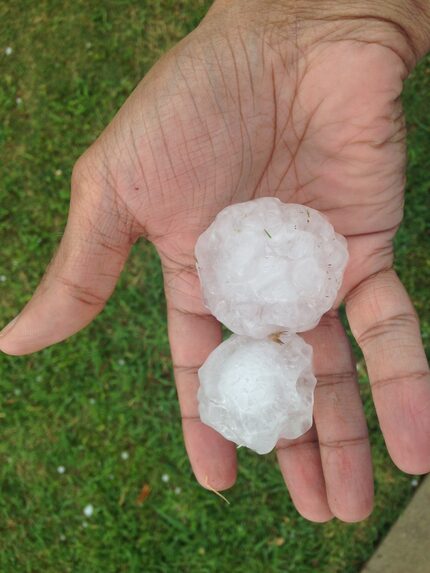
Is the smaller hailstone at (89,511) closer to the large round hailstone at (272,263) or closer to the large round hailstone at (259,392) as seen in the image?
the large round hailstone at (259,392)

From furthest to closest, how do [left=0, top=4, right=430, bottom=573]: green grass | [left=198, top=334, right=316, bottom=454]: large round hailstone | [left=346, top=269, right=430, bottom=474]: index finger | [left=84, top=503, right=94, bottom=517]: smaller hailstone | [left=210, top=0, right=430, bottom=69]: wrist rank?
[left=84, top=503, right=94, bottom=517]: smaller hailstone
[left=0, top=4, right=430, bottom=573]: green grass
[left=210, top=0, right=430, bottom=69]: wrist
[left=198, top=334, right=316, bottom=454]: large round hailstone
[left=346, top=269, right=430, bottom=474]: index finger

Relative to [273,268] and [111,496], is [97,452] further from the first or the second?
[273,268]

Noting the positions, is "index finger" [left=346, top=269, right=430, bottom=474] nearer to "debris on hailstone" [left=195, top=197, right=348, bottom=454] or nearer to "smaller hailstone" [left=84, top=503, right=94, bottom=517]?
"debris on hailstone" [left=195, top=197, right=348, bottom=454]

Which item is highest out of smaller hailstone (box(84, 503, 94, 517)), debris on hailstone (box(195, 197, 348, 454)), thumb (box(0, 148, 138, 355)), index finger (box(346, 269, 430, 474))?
thumb (box(0, 148, 138, 355))

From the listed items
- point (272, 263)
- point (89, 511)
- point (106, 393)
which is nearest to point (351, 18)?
point (272, 263)

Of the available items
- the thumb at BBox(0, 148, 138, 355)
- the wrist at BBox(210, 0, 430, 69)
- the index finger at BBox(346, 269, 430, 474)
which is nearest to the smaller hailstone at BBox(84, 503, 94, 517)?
the thumb at BBox(0, 148, 138, 355)
